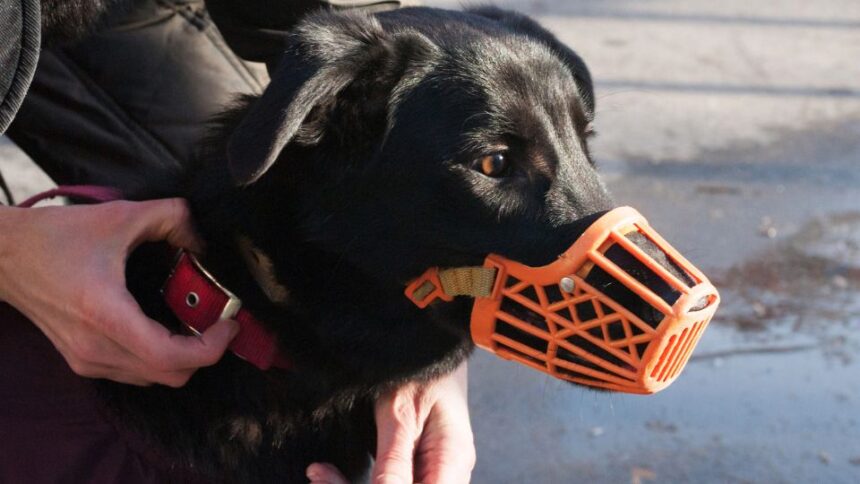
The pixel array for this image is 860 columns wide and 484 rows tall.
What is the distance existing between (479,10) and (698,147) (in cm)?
249

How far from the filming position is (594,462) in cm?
278

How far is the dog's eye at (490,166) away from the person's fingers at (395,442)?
464mm

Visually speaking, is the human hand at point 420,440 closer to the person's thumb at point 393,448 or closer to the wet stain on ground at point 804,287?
the person's thumb at point 393,448

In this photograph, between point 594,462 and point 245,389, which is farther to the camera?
point 594,462

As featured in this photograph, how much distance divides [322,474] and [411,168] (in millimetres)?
521

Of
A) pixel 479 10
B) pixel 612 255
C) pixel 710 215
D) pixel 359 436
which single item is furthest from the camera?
pixel 710 215

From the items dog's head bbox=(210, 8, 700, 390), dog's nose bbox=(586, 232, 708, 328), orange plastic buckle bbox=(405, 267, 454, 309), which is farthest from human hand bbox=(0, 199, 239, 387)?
dog's nose bbox=(586, 232, 708, 328)

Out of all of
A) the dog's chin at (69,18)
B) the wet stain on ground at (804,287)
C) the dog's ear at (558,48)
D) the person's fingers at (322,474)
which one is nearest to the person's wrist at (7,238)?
the dog's chin at (69,18)

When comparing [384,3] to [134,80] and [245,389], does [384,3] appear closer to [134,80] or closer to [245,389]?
[134,80]

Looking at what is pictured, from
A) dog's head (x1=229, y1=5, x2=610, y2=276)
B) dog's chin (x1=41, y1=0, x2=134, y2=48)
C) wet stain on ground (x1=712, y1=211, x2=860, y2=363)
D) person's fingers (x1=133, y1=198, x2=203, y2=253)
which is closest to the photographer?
dog's head (x1=229, y1=5, x2=610, y2=276)

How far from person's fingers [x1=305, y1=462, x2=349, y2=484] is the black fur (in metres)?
0.05

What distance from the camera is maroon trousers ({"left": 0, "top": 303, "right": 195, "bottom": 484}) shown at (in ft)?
5.80

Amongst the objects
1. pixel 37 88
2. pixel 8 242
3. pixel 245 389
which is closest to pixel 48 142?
pixel 37 88

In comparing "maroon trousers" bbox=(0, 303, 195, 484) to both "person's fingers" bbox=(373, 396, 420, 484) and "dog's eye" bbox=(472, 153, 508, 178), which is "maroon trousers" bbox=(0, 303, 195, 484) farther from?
"dog's eye" bbox=(472, 153, 508, 178)
